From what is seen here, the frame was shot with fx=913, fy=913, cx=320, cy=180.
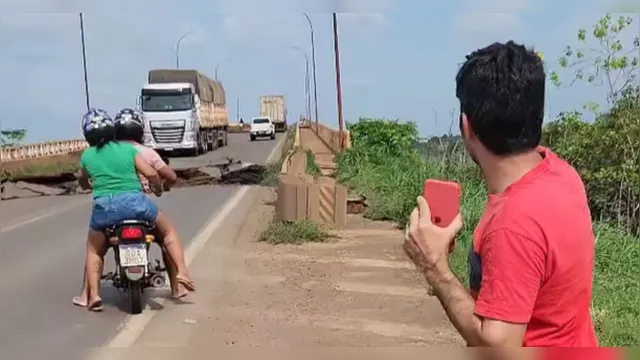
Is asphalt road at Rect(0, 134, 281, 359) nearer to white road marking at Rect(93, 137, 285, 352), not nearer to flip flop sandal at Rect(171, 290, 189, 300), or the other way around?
white road marking at Rect(93, 137, 285, 352)

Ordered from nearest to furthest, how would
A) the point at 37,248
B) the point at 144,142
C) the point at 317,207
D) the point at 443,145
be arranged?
A: the point at 443,145, the point at 144,142, the point at 37,248, the point at 317,207

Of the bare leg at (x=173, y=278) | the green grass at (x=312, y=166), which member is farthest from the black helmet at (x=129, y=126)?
the green grass at (x=312, y=166)

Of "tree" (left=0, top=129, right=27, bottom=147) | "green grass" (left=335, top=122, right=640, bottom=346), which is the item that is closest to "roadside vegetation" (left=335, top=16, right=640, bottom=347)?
"green grass" (left=335, top=122, right=640, bottom=346)

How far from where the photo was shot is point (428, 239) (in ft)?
5.13

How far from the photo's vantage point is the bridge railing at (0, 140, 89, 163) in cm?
319

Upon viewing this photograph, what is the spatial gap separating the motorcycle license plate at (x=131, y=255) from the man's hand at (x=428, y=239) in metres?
3.34

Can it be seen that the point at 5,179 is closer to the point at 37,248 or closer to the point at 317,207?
the point at 37,248

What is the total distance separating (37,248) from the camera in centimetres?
705

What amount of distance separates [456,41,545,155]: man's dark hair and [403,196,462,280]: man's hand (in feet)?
0.61

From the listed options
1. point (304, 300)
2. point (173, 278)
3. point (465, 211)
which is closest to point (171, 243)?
point (173, 278)

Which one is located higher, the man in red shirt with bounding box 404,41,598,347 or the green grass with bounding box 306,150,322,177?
the man in red shirt with bounding box 404,41,598,347

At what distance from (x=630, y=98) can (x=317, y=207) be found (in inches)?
106

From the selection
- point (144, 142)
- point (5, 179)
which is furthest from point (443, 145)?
point (5, 179)

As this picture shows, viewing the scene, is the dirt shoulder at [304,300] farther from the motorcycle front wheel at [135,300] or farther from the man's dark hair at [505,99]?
the man's dark hair at [505,99]
